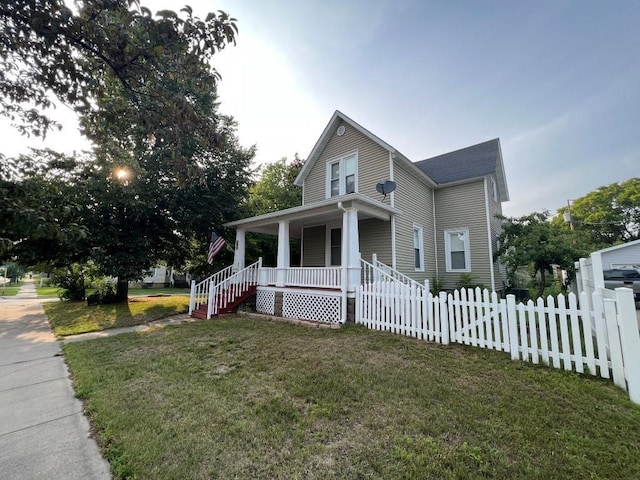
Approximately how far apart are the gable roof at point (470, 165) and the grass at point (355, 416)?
933 cm

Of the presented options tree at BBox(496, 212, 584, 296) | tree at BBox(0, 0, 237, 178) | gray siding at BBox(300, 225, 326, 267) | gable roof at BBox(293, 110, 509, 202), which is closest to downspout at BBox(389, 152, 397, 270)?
gable roof at BBox(293, 110, 509, 202)

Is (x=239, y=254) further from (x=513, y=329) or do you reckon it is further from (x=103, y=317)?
(x=513, y=329)

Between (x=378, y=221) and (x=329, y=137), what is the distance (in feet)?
15.2

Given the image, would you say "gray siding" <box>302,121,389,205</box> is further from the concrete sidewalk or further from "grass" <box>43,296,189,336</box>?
the concrete sidewalk

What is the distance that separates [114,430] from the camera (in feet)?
9.25

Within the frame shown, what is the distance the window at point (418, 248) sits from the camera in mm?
11086

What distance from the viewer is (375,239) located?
10.4 m

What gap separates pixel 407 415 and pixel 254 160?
14795 millimetres

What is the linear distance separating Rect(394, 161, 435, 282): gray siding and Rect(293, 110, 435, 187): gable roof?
31 cm

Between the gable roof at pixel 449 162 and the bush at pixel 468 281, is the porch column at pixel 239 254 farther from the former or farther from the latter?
the bush at pixel 468 281

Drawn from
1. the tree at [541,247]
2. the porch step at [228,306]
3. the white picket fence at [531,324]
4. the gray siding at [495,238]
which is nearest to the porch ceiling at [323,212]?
the white picket fence at [531,324]

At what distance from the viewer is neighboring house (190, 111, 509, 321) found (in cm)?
916

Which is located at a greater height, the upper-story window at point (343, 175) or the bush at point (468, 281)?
the upper-story window at point (343, 175)

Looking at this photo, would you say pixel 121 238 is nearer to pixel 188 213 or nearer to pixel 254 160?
pixel 188 213
